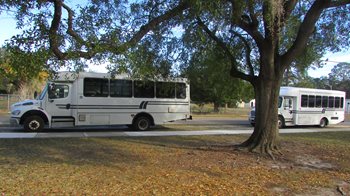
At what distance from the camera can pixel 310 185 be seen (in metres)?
7.21

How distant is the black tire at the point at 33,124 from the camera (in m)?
16.4

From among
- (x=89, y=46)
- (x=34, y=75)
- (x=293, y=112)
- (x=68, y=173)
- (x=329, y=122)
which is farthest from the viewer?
(x=329, y=122)

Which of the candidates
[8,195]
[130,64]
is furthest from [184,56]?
[8,195]

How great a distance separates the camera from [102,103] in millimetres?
17703

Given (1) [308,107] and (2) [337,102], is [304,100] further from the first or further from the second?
(2) [337,102]

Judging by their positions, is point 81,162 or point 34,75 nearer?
point 34,75

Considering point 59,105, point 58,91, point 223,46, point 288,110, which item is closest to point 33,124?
point 59,105

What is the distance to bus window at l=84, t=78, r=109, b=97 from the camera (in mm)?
17484

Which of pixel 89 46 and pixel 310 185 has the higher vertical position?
pixel 89 46

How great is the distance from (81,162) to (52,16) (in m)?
3.64

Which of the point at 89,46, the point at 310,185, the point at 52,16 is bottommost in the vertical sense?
the point at 310,185

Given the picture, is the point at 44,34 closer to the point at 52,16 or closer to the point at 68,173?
the point at 52,16

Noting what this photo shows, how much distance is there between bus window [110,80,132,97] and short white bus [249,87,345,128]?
30.8ft

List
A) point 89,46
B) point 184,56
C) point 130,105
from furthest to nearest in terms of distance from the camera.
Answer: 1. point 130,105
2. point 184,56
3. point 89,46
